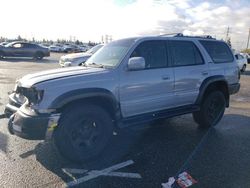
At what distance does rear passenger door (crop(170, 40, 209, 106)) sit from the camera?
542 cm

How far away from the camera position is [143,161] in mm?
4383

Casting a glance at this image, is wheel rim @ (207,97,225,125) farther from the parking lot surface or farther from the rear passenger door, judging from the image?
the rear passenger door

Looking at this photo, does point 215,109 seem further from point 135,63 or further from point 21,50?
point 21,50

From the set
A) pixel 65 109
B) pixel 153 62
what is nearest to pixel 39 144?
pixel 65 109

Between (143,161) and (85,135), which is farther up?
(85,135)

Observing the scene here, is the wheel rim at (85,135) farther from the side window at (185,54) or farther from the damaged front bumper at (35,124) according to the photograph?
the side window at (185,54)

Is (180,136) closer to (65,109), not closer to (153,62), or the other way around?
(153,62)

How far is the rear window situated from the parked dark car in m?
22.2

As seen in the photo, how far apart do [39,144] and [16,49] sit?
22.3m

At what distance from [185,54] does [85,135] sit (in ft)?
8.98

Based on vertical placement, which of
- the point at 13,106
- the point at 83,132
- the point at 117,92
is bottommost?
the point at 83,132

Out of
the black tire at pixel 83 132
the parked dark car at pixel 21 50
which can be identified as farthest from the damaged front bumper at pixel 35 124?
the parked dark car at pixel 21 50

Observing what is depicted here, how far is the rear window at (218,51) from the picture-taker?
621 cm

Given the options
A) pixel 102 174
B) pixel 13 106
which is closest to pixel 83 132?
pixel 102 174
